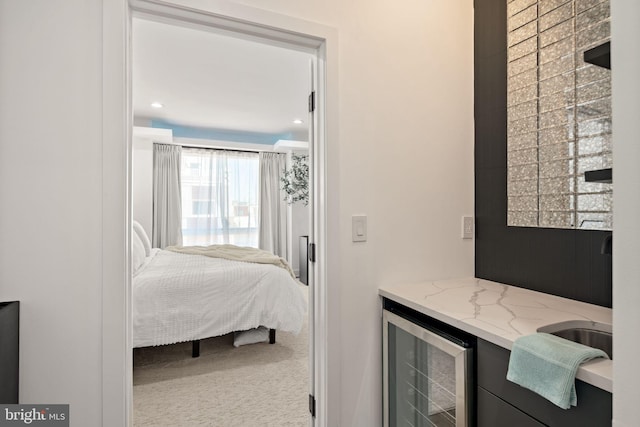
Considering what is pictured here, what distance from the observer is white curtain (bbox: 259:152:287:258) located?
6301mm

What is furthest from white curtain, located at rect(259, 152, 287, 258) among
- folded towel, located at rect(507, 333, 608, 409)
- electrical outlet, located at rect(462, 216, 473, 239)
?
folded towel, located at rect(507, 333, 608, 409)

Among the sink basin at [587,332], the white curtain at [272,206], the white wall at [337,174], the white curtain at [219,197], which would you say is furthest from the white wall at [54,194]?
the white curtain at [272,206]

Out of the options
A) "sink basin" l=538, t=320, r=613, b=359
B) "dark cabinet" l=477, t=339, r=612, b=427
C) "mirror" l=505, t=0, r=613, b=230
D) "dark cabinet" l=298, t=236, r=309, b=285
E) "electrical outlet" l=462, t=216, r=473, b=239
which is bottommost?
"dark cabinet" l=298, t=236, r=309, b=285

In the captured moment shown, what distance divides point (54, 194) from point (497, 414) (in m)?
1.62

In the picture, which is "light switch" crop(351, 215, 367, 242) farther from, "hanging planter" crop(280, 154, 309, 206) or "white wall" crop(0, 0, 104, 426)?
"hanging planter" crop(280, 154, 309, 206)

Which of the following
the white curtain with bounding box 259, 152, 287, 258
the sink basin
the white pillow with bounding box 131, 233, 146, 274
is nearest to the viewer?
the sink basin

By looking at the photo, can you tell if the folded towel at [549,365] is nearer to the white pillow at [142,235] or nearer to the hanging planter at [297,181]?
the white pillow at [142,235]

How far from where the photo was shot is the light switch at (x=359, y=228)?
158 cm

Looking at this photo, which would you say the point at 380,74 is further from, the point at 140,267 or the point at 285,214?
the point at 285,214

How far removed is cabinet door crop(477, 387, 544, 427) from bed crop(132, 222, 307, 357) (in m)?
2.12

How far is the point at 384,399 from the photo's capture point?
1.56 meters

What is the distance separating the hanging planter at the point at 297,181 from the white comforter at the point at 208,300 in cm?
279

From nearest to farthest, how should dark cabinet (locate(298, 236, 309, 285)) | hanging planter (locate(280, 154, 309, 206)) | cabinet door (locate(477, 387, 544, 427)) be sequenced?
cabinet door (locate(477, 387, 544, 427)) → dark cabinet (locate(298, 236, 309, 285)) → hanging planter (locate(280, 154, 309, 206))

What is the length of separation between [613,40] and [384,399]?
1532mm
